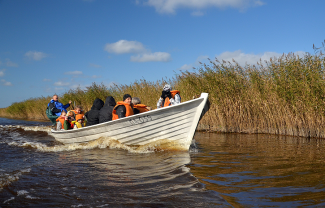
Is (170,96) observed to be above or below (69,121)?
above

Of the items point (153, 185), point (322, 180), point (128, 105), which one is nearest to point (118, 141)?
point (128, 105)

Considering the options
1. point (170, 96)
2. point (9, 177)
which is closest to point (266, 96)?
point (170, 96)

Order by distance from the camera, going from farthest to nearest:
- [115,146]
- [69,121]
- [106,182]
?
[69,121], [115,146], [106,182]

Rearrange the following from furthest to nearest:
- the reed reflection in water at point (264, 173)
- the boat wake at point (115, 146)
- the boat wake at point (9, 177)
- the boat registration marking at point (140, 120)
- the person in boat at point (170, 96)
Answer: the person in boat at point (170, 96) < the boat wake at point (115, 146) < the boat registration marking at point (140, 120) < the boat wake at point (9, 177) < the reed reflection in water at point (264, 173)

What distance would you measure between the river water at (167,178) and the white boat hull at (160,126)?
37 cm

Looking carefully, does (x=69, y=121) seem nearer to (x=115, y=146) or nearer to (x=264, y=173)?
(x=115, y=146)

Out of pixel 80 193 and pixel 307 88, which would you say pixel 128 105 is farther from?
pixel 307 88

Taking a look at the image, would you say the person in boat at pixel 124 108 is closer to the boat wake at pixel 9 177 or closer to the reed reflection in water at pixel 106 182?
the reed reflection in water at pixel 106 182

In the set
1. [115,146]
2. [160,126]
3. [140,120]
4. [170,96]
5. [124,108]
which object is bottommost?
[115,146]

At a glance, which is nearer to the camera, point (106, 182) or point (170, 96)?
point (106, 182)

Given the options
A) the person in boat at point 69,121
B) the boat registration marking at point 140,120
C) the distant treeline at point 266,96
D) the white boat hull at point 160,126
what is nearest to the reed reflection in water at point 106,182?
the white boat hull at point 160,126

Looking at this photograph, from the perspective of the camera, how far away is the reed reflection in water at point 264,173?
3.38 metres

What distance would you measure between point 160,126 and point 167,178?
253 centimetres

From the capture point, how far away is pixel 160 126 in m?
6.79
